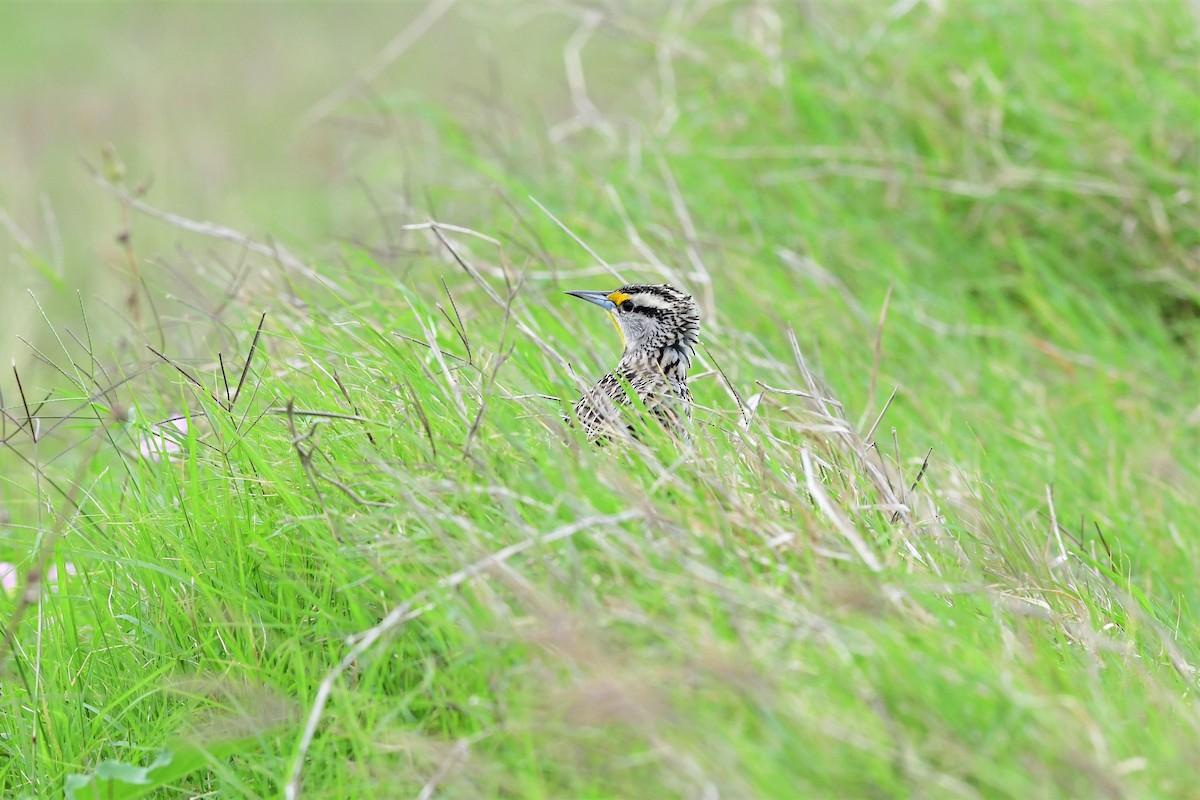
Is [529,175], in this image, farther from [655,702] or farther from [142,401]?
[655,702]

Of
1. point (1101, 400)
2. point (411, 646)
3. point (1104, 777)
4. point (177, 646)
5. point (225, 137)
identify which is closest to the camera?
point (1104, 777)

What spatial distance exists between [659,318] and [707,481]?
4.73ft

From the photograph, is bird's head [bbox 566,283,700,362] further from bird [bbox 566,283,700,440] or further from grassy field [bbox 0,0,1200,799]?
grassy field [bbox 0,0,1200,799]

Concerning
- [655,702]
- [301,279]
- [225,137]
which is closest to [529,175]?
[301,279]

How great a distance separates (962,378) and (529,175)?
2220 mm

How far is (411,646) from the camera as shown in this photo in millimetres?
2686

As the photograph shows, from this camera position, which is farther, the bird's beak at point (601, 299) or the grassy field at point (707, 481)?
the bird's beak at point (601, 299)

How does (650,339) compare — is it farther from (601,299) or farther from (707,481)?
(707,481)

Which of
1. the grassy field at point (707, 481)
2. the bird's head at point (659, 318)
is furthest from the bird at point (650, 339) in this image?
the grassy field at point (707, 481)

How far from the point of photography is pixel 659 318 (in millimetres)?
4207

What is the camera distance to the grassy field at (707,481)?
238 cm

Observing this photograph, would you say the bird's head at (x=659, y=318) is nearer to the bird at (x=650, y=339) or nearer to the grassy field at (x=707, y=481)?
the bird at (x=650, y=339)

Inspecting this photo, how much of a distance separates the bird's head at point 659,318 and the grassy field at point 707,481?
192 millimetres

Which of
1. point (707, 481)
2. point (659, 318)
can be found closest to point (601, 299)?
point (659, 318)
